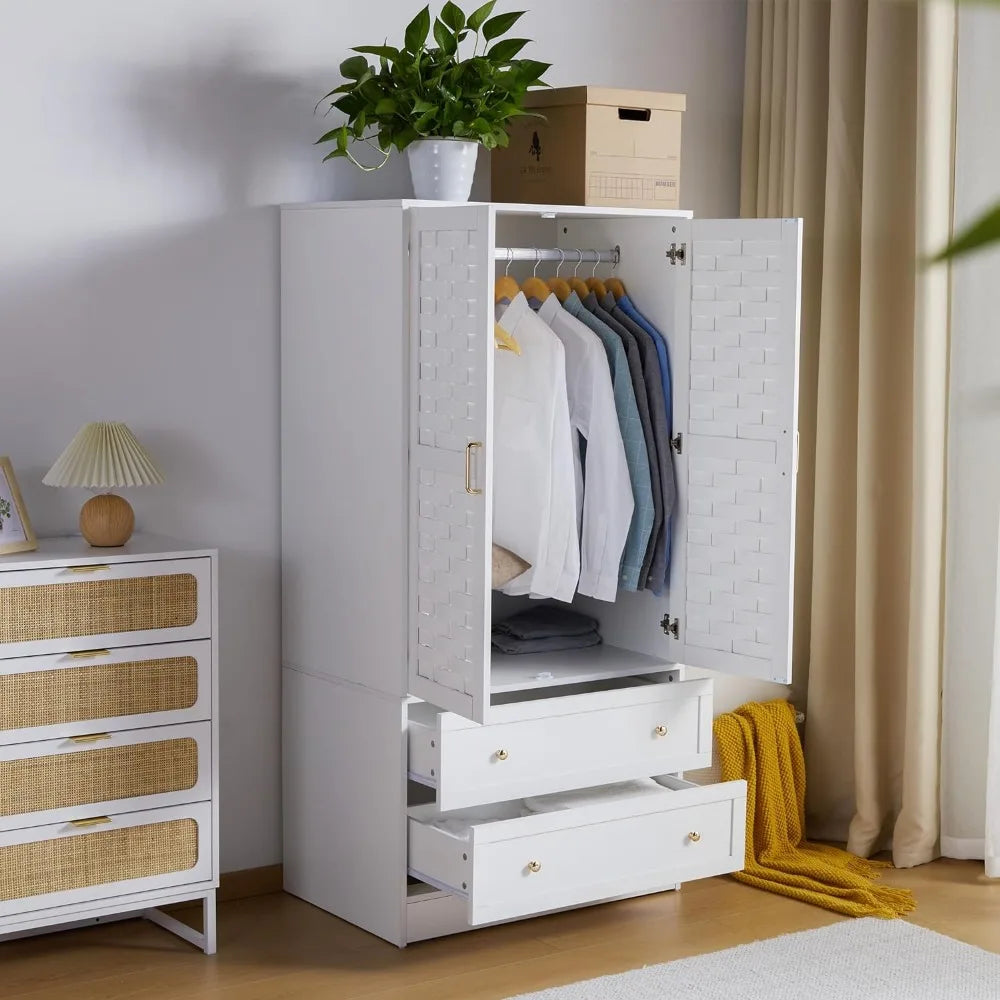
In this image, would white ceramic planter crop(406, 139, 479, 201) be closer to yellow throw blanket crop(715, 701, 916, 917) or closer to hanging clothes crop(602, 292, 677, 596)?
hanging clothes crop(602, 292, 677, 596)

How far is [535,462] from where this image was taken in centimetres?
276

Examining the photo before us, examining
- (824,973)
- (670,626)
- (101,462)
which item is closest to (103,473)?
(101,462)

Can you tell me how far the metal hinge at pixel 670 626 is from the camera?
3021 mm

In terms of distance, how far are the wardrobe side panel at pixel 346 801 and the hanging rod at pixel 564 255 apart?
942 millimetres

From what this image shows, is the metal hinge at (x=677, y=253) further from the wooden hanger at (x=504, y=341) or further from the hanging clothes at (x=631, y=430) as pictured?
the wooden hanger at (x=504, y=341)

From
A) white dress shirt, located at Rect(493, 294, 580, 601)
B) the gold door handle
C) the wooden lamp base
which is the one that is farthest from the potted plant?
the wooden lamp base

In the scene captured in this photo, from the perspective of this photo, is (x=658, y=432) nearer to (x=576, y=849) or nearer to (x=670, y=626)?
(x=670, y=626)

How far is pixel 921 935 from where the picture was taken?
9.36ft

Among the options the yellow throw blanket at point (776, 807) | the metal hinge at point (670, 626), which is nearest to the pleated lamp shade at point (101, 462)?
the metal hinge at point (670, 626)

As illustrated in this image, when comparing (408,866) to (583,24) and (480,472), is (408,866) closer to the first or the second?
(480,472)

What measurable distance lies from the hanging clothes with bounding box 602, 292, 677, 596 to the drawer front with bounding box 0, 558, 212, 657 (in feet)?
3.19

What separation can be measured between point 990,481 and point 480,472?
1.38 meters

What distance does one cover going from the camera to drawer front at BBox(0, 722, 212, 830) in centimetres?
251

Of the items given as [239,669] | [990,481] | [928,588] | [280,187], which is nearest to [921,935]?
[928,588]
